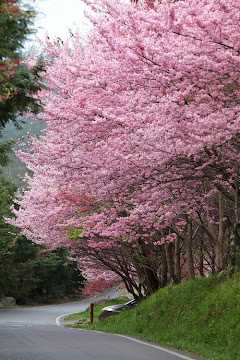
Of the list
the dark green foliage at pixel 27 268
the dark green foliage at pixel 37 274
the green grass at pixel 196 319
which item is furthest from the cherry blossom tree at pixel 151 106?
the dark green foliage at pixel 37 274

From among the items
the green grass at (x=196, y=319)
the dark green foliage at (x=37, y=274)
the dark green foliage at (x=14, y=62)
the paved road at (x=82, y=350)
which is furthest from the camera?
the dark green foliage at (x=37, y=274)

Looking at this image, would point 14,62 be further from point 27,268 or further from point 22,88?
point 27,268

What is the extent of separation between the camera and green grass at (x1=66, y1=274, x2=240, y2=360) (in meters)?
12.4

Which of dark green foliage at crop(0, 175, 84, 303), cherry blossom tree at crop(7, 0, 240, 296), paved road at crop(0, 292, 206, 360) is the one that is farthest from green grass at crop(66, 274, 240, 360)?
dark green foliage at crop(0, 175, 84, 303)

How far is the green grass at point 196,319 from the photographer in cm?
1243

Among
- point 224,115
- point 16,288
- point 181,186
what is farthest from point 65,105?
point 16,288

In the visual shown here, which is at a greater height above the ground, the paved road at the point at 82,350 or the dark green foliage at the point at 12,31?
the dark green foliage at the point at 12,31

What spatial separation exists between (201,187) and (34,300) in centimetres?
4371

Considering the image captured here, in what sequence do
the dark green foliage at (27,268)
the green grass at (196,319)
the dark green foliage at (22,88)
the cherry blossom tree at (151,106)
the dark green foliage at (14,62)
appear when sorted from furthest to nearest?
the dark green foliage at (27,268) → the green grass at (196,319) → the cherry blossom tree at (151,106) → the dark green foliage at (22,88) → the dark green foliage at (14,62)

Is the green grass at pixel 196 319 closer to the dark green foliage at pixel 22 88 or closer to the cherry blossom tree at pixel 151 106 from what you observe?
the cherry blossom tree at pixel 151 106

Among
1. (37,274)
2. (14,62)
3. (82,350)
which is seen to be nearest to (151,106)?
(14,62)

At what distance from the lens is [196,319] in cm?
1469

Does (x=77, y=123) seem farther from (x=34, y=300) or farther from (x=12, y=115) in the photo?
(x=34, y=300)

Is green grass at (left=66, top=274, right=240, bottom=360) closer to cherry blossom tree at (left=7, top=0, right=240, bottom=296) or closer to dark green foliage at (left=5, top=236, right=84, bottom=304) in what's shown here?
cherry blossom tree at (left=7, top=0, right=240, bottom=296)
